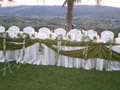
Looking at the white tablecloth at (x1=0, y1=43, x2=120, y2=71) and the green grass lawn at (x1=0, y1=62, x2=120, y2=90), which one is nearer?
the green grass lawn at (x1=0, y1=62, x2=120, y2=90)

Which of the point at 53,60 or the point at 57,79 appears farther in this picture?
the point at 53,60

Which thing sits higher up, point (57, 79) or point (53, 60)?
point (53, 60)

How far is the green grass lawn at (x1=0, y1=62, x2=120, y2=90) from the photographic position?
496 cm

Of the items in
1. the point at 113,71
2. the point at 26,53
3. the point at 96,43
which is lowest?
the point at 113,71

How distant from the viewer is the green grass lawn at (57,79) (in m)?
4.96

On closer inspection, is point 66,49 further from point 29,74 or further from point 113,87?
point 113,87

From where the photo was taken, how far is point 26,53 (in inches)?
282

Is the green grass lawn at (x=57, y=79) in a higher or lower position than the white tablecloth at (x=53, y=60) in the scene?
lower

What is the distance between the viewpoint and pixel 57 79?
5543 millimetres

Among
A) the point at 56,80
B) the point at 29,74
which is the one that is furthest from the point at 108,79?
the point at 29,74

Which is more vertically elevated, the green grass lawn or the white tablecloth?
the white tablecloth

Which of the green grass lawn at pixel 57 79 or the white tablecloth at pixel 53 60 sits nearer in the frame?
the green grass lawn at pixel 57 79

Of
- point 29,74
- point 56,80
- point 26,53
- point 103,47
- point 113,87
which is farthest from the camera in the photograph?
point 26,53

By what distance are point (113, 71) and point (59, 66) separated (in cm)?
198
